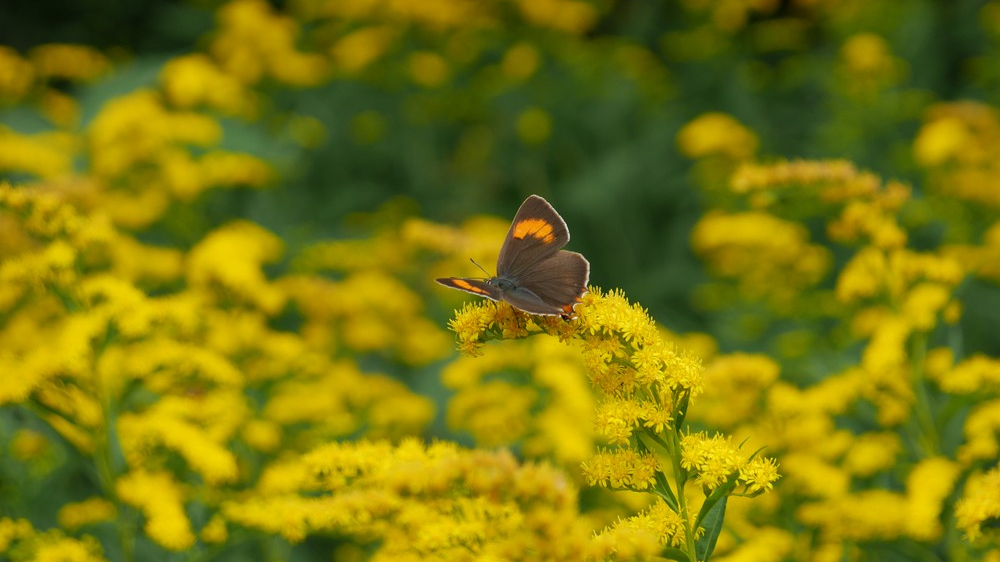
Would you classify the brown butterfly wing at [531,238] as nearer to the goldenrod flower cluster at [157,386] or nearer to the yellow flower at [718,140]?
the goldenrod flower cluster at [157,386]

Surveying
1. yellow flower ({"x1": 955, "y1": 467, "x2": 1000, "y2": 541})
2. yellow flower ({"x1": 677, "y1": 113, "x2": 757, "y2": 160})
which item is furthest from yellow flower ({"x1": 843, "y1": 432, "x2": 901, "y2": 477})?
yellow flower ({"x1": 677, "y1": 113, "x2": 757, "y2": 160})

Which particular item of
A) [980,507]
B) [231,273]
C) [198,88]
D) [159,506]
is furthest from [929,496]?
[198,88]

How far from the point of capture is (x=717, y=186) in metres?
5.62

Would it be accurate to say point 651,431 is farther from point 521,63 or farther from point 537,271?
point 521,63

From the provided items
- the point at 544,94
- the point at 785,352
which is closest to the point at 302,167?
the point at 544,94

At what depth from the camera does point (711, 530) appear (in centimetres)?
190

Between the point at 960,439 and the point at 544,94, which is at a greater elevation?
the point at 544,94

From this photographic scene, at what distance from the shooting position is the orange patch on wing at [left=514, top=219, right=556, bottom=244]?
2213mm

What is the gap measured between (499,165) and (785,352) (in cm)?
372

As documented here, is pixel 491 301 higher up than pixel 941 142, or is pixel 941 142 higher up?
pixel 941 142

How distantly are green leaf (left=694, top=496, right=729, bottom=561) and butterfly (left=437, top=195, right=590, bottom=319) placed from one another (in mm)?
473

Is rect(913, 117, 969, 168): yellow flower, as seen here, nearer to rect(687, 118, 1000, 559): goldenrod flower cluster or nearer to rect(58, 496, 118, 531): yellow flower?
rect(687, 118, 1000, 559): goldenrod flower cluster

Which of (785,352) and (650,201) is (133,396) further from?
(650,201)

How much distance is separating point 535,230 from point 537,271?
0.43ft
